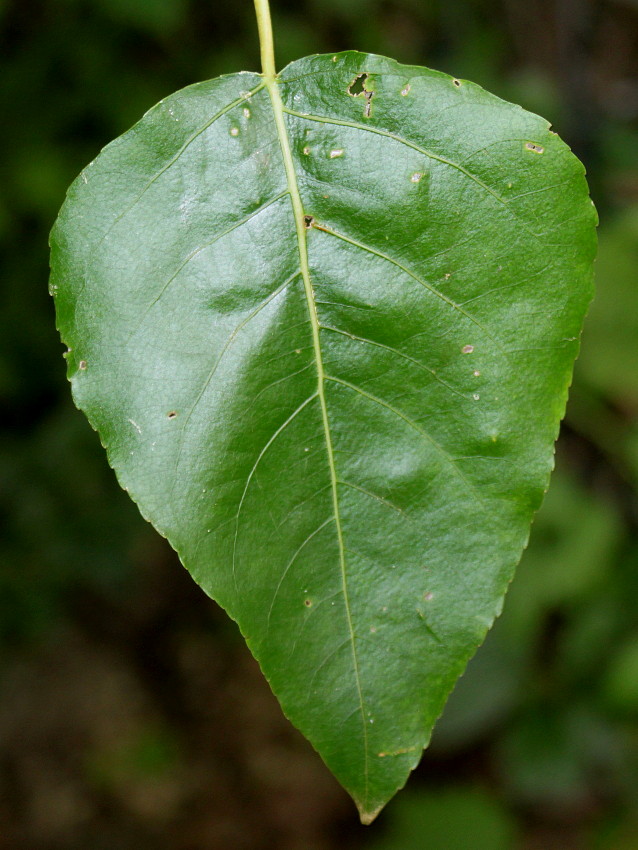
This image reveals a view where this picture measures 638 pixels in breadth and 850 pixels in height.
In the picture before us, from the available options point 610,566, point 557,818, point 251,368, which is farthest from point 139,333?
point 557,818

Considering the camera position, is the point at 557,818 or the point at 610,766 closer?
the point at 610,766

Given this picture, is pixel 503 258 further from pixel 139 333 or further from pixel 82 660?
pixel 82 660

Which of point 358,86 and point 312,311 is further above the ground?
point 358,86

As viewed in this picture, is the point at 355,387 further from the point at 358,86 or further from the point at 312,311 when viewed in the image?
the point at 358,86

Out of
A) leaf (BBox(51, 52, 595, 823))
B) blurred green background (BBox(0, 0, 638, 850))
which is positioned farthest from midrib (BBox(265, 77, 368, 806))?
blurred green background (BBox(0, 0, 638, 850))

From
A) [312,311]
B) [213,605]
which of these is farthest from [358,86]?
[213,605]

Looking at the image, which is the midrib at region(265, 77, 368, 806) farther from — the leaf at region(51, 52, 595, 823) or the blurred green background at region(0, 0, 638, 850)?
the blurred green background at region(0, 0, 638, 850)
